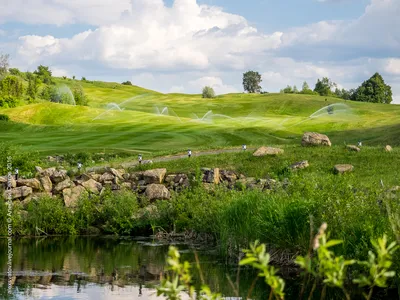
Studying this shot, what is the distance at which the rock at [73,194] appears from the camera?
30016mm

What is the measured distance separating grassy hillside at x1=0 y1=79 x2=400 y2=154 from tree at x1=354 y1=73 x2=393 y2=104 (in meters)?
13.3

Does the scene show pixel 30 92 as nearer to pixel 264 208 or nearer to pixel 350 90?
pixel 350 90

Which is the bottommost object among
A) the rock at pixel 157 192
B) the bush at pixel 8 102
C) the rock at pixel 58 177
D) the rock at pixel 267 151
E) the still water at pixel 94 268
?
the still water at pixel 94 268

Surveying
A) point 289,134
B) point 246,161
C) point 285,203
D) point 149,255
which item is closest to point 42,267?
point 149,255

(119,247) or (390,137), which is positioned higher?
(390,137)

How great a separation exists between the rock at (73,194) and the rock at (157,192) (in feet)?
9.08

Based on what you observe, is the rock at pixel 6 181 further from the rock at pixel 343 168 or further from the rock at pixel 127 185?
the rock at pixel 343 168

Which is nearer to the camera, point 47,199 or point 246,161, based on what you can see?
point 47,199

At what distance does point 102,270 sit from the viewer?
69.9 feet

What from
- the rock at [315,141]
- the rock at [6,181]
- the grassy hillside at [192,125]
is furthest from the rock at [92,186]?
the rock at [315,141]

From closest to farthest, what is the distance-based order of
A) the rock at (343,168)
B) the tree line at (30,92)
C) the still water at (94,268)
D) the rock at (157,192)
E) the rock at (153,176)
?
the still water at (94,268) → the rock at (157,192) → the rock at (153,176) → the rock at (343,168) → the tree line at (30,92)

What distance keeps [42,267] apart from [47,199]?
315 inches

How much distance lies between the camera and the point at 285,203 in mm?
20734

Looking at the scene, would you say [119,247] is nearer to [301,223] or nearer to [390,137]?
[301,223]
